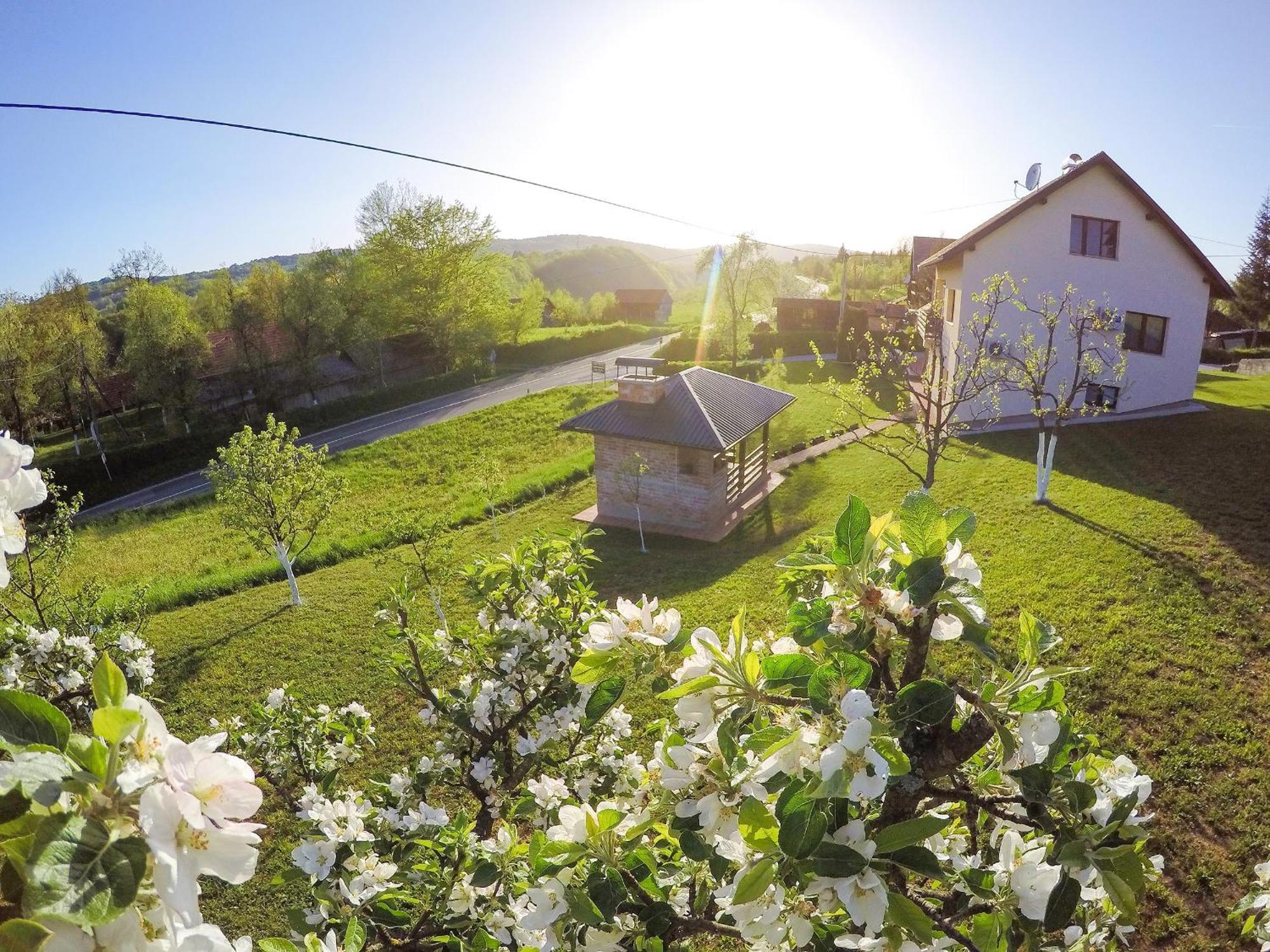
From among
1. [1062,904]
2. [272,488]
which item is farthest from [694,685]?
[272,488]

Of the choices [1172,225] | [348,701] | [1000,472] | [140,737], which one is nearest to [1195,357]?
[1172,225]

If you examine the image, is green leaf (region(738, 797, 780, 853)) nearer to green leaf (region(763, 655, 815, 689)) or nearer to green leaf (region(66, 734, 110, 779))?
green leaf (region(763, 655, 815, 689))

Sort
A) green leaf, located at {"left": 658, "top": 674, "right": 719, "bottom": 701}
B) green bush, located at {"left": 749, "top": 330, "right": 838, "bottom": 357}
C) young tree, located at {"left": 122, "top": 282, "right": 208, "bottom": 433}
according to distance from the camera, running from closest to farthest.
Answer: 1. green leaf, located at {"left": 658, "top": 674, "right": 719, "bottom": 701}
2. young tree, located at {"left": 122, "top": 282, "right": 208, "bottom": 433}
3. green bush, located at {"left": 749, "top": 330, "right": 838, "bottom": 357}

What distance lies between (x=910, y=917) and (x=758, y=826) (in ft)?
1.26

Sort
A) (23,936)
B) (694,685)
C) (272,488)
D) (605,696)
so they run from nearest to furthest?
(23,936), (694,685), (605,696), (272,488)

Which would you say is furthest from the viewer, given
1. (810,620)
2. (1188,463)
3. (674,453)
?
(674,453)

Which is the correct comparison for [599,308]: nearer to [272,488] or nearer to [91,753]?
[272,488]

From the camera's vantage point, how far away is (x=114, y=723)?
96 centimetres

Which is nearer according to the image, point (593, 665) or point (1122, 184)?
point (593, 665)

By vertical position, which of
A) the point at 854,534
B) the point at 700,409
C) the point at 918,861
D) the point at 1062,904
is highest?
the point at 854,534

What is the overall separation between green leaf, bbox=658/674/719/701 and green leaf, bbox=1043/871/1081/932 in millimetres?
914

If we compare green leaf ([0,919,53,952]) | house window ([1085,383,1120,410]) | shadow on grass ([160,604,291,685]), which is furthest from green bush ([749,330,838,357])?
green leaf ([0,919,53,952])

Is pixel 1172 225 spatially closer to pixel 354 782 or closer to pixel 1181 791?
pixel 1181 791

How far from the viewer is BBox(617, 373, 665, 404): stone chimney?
16.5m
